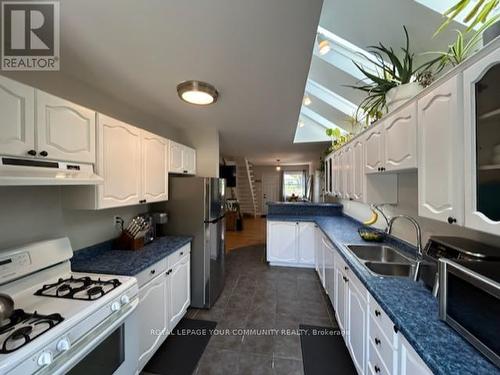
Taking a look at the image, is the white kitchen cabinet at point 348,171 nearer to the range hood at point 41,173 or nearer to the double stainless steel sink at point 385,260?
the double stainless steel sink at point 385,260

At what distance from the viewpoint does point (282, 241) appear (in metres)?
3.81

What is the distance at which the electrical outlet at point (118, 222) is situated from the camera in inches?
84.2

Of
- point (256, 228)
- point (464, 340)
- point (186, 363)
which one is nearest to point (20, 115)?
point (186, 363)

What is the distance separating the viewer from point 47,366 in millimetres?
870

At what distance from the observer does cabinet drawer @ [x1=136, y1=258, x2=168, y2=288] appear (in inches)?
63.5

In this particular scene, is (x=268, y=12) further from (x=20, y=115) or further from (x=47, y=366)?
(x=47, y=366)

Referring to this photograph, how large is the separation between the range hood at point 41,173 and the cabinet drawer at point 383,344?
6.18 ft

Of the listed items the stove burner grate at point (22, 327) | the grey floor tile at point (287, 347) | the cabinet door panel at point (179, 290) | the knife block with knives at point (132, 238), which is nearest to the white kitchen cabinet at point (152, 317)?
the cabinet door panel at point (179, 290)

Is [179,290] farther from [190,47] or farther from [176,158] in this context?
[190,47]

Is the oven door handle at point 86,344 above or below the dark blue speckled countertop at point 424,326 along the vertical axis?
below

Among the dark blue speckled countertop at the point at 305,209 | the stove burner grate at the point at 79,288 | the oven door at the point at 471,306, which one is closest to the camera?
the oven door at the point at 471,306

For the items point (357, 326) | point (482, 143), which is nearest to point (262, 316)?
point (357, 326)

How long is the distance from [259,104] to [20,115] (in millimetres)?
1816

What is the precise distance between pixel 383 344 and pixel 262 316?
1518 mm
